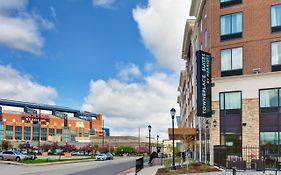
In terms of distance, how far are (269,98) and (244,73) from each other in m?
3.31

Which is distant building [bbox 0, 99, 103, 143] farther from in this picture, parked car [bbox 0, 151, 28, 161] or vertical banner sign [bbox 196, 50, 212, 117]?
vertical banner sign [bbox 196, 50, 212, 117]

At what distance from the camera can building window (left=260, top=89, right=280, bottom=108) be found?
37312 millimetres

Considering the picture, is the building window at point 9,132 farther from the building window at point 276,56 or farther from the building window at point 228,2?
the building window at point 276,56

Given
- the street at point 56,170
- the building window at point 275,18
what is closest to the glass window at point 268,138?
the building window at point 275,18

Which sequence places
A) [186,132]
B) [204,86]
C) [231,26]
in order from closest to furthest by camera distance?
[204,86]
[231,26]
[186,132]

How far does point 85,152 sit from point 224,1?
3012 inches

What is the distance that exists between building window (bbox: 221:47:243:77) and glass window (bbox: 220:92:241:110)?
1.94 meters

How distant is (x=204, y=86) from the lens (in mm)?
40500

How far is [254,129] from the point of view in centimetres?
3794

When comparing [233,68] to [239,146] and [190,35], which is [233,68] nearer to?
[239,146]

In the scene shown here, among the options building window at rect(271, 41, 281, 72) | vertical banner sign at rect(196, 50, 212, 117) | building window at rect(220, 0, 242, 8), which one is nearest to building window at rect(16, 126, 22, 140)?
vertical banner sign at rect(196, 50, 212, 117)

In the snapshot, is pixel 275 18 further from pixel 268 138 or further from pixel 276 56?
pixel 268 138

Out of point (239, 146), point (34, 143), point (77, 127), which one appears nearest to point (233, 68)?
point (239, 146)

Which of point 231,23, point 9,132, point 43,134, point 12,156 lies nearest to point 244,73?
point 231,23
